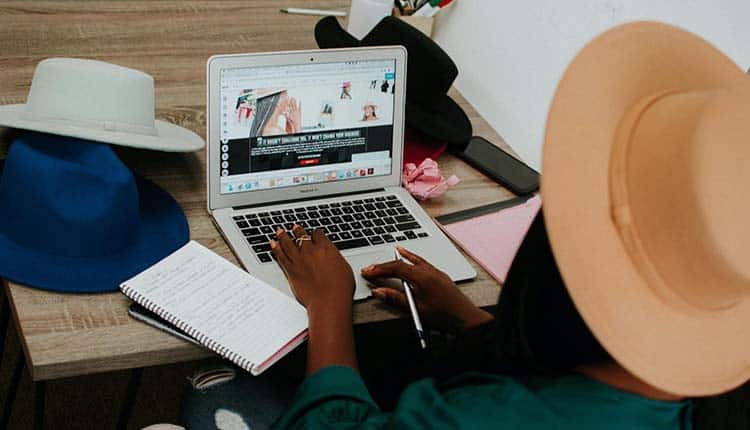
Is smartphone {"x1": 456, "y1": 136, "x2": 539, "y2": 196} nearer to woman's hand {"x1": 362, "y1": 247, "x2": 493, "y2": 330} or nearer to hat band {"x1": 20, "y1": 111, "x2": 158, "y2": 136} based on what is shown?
woman's hand {"x1": 362, "y1": 247, "x2": 493, "y2": 330}

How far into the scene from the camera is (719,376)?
38.2 inches

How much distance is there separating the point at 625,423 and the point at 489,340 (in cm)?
19

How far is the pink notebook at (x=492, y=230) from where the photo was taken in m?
1.42

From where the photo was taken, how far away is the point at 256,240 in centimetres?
136

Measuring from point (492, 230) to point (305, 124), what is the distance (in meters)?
0.35

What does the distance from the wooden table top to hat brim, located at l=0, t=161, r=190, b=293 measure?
0.02 metres

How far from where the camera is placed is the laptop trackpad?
130 cm

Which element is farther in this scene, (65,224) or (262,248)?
(262,248)

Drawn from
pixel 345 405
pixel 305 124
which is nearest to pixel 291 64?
pixel 305 124

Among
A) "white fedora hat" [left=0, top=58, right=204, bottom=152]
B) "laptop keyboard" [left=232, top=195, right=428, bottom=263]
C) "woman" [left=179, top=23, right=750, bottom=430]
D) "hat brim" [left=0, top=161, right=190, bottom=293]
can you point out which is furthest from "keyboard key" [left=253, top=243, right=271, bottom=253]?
"woman" [left=179, top=23, right=750, bottom=430]

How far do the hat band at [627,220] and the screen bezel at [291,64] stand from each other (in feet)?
1.94

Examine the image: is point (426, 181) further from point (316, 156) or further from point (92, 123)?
point (92, 123)

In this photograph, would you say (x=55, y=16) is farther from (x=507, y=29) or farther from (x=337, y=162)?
(x=507, y=29)

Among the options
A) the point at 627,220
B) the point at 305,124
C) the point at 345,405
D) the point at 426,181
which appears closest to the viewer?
the point at 627,220
